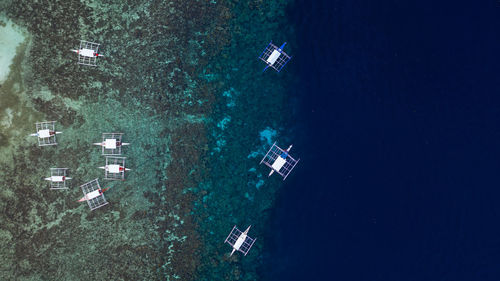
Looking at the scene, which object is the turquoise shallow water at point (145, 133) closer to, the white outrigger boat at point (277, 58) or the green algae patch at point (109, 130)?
the green algae patch at point (109, 130)

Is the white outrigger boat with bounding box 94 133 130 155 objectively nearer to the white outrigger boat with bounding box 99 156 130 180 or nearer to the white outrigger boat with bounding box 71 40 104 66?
the white outrigger boat with bounding box 99 156 130 180

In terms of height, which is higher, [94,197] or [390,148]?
[390,148]

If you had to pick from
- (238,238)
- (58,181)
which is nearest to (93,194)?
(58,181)

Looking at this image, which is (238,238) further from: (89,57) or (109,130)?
(89,57)

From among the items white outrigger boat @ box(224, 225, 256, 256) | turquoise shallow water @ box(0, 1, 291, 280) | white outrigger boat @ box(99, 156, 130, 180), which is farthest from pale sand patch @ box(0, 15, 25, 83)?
white outrigger boat @ box(224, 225, 256, 256)

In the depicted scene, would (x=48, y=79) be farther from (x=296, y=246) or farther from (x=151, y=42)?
(x=296, y=246)

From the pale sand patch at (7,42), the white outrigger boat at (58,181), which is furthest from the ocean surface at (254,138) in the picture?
the white outrigger boat at (58,181)
